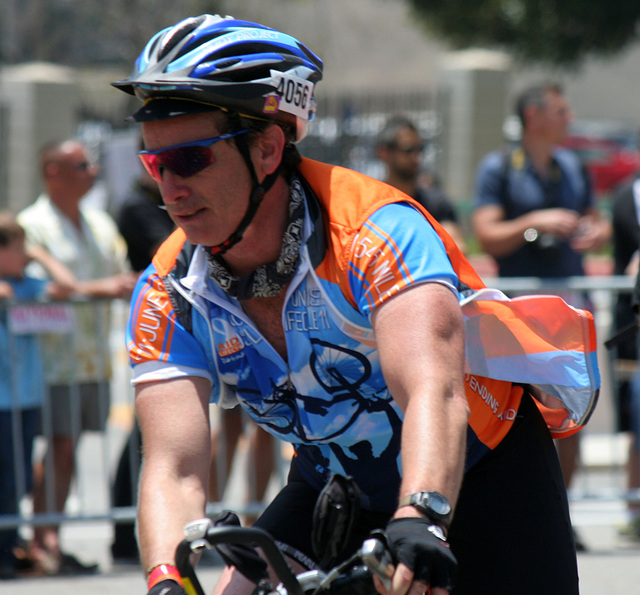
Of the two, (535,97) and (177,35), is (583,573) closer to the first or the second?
(535,97)

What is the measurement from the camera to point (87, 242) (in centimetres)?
620

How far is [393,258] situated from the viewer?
7.27 ft

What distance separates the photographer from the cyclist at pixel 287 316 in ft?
7.54

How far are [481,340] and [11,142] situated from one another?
43.3 feet

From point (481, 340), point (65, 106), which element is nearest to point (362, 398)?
point (481, 340)

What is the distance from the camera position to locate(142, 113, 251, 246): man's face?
233 centimetres

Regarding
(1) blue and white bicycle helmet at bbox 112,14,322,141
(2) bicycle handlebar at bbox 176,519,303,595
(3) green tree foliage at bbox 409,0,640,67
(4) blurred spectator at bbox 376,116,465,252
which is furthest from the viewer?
(3) green tree foliage at bbox 409,0,640,67

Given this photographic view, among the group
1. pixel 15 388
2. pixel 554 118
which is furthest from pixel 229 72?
pixel 554 118

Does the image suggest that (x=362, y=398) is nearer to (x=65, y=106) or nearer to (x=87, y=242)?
(x=87, y=242)

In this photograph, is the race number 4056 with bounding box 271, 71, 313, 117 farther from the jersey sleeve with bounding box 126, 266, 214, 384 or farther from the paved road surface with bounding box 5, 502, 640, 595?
the paved road surface with bounding box 5, 502, 640, 595

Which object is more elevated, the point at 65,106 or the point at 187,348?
the point at 65,106

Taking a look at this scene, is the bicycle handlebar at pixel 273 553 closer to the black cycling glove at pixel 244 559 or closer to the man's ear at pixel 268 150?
the black cycling glove at pixel 244 559

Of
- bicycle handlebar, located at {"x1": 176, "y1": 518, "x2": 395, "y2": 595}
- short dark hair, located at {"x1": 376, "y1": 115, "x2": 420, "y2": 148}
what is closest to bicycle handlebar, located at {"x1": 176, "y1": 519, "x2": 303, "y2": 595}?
bicycle handlebar, located at {"x1": 176, "y1": 518, "x2": 395, "y2": 595}

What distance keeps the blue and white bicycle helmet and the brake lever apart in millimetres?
1064
